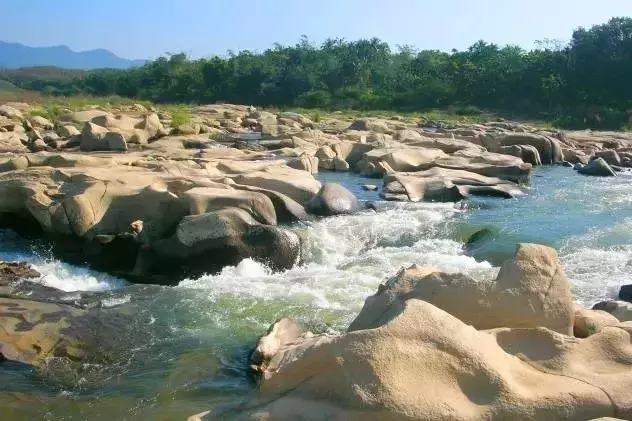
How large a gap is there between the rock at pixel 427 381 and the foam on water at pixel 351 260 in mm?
4277

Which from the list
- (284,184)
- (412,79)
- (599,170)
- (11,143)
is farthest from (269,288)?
(412,79)

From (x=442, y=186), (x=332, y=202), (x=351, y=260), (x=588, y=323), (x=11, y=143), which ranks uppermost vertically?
(x=588, y=323)

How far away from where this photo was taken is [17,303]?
9.41 m

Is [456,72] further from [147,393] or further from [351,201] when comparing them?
[147,393]

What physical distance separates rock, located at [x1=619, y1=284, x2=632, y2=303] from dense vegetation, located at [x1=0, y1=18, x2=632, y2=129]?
3698cm

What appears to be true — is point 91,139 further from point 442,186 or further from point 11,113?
point 442,186

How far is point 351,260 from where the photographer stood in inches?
534

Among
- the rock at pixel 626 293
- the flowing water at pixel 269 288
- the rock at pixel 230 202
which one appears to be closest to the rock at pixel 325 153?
the flowing water at pixel 269 288

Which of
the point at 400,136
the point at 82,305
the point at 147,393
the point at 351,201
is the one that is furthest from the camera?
the point at 400,136

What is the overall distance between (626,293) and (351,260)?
489 cm

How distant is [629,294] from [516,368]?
5640 mm

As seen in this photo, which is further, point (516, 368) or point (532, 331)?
point (532, 331)

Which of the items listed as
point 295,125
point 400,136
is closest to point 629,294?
point 400,136

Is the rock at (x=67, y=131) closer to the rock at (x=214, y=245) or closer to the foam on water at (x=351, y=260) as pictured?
the foam on water at (x=351, y=260)
